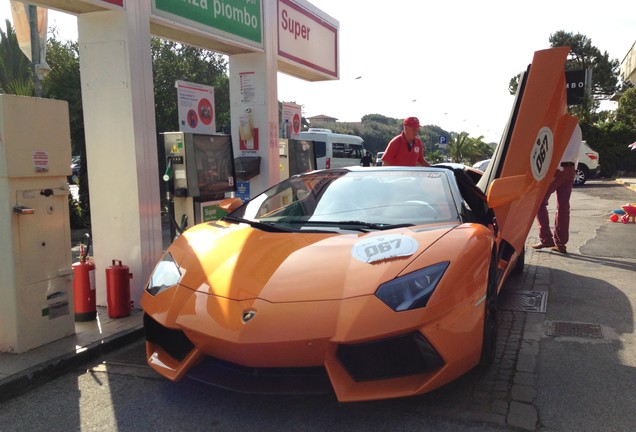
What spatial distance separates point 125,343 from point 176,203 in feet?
6.94

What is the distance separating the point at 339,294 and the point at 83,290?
2.82 m

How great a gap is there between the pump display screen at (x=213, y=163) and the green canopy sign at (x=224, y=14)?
128 cm

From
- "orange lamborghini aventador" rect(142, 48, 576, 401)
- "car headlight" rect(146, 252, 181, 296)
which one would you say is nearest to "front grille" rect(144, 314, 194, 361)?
"orange lamborghini aventador" rect(142, 48, 576, 401)

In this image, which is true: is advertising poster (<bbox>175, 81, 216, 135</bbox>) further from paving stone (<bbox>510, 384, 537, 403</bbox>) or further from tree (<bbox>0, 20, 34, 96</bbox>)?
tree (<bbox>0, 20, 34, 96</bbox>)

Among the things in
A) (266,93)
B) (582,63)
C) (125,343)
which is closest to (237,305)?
(125,343)

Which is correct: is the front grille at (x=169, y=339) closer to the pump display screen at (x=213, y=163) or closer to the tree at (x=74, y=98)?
the pump display screen at (x=213, y=163)

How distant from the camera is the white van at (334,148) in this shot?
26.0 metres

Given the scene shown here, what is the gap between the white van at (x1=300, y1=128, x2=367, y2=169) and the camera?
26.0 metres

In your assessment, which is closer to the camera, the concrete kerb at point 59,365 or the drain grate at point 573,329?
the concrete kerb at point 59,365

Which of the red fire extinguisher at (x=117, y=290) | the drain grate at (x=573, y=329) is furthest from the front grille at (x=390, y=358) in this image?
the red fire extinguisher at (x=117, y=290)

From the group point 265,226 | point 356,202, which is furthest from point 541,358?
point 265,226

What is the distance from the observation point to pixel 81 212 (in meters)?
11.7

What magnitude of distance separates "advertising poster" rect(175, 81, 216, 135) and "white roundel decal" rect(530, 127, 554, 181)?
421 centimetres

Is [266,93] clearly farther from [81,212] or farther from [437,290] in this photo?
[81,212]
